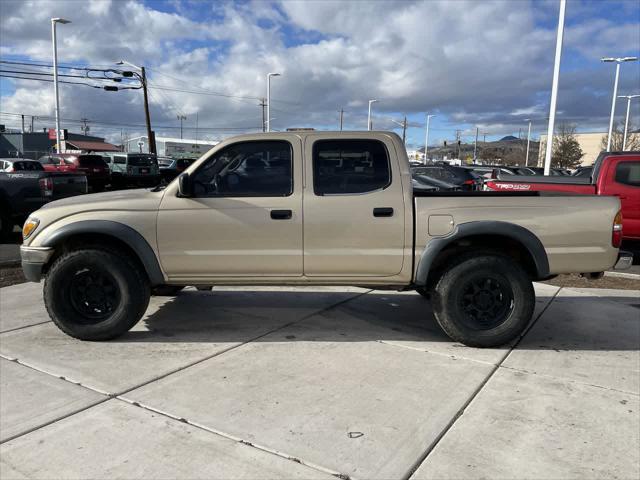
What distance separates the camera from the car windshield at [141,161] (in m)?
29.1

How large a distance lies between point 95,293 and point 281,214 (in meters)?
1.86

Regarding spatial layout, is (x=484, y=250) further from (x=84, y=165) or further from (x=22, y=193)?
(x=84, y=165)

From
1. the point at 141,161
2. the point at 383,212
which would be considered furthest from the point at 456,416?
the point at 141,161

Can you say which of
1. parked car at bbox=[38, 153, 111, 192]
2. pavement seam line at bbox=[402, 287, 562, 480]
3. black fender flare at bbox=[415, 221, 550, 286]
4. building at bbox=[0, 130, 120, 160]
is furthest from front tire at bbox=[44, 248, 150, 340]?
building at bbox=[0, 130, 120, 160]

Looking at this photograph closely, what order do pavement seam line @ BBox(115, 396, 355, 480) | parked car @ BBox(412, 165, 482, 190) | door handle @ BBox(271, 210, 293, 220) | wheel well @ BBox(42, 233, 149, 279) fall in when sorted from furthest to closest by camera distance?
parked car @ BBox(412, 165, 482, 190) → wheel well @ BBox(42, 233, 149, 279) → door handle @ BBox(271, 210, 293, 220) → pavement seam line @ BBox(115, 396, 355, 480)

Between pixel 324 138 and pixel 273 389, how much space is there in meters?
2.23

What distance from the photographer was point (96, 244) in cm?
464

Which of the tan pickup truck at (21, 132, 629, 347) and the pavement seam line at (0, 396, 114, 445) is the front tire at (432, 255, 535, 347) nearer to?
the tan pickup truck at (21, 132, 629, 347)

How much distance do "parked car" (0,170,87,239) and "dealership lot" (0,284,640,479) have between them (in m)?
5.52

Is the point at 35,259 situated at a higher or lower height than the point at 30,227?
lower

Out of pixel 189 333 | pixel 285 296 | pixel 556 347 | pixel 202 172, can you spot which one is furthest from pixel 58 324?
pixel 556 347

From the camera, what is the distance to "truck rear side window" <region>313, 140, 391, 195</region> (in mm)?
4562

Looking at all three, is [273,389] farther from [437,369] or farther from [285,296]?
[285,296]

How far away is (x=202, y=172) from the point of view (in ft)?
15.1
